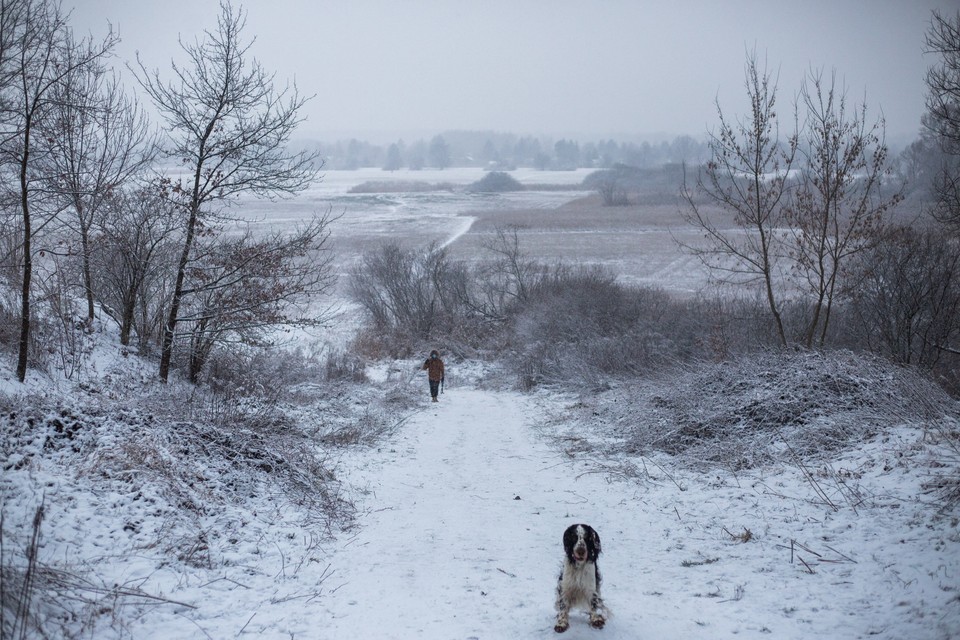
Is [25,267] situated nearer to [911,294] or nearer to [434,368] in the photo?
[434,368]

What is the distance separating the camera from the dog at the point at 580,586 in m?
5.37

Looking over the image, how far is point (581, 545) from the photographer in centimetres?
534

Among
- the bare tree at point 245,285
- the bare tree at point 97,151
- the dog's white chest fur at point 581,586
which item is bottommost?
the dog's white chest fur at point 581,586

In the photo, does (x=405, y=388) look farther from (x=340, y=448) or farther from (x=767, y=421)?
(x=767, y=421)


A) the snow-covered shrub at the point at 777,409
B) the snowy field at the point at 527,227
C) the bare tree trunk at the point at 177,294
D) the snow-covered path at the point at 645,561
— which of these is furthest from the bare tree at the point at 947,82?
the snowy field at the point at 527,227

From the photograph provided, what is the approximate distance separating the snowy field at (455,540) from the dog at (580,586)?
0.18 metres

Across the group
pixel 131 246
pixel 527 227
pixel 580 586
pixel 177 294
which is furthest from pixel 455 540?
pixel 527 227

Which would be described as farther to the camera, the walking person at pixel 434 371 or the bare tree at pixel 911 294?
the walking person at pixel 434 371

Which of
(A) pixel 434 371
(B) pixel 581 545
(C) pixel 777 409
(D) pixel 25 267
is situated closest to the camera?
(B) pixel 581 545

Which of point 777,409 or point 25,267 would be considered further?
point 777,409

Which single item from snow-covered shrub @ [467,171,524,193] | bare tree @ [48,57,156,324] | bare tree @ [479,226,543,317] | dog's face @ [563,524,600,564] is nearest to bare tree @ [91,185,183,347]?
bare tree @ [48,57,156,324]

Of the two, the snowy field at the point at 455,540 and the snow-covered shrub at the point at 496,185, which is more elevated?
the snow-covered shrub at the point at 496,185

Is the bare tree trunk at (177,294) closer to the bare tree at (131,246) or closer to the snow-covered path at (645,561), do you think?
the bare tree at (131,246)

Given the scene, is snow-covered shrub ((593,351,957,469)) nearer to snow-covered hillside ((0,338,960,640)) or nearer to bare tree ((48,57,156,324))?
snow-covered hillside ((0,338,960,640))
